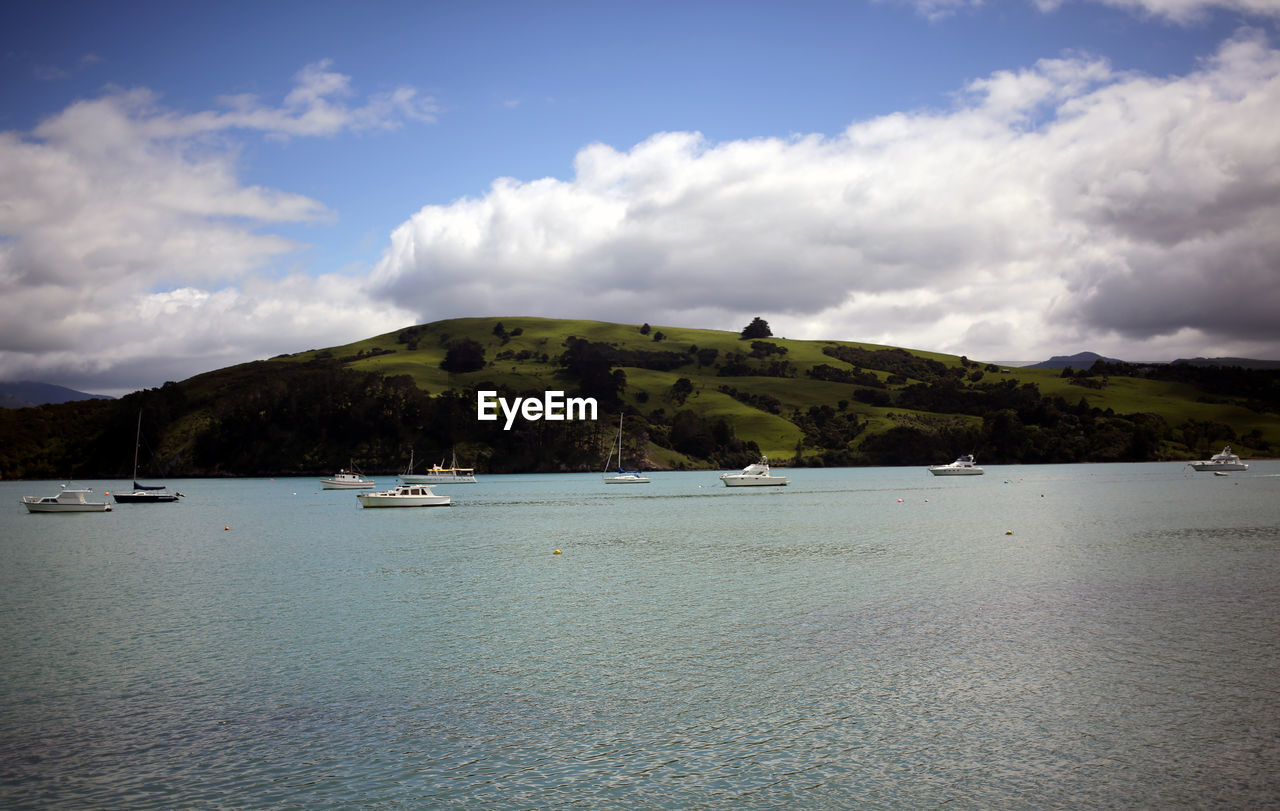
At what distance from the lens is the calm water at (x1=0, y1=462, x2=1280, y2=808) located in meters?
16.3

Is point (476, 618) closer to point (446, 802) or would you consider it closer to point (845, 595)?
point (845, 595)

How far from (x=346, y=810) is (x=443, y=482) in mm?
167433

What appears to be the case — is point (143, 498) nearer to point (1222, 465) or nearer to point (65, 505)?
point (65, 505)

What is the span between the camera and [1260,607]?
31594 millimetres

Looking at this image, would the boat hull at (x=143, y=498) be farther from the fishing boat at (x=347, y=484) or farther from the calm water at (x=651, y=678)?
the calm water at (x=651, y=678)

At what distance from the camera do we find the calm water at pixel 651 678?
16.3 meters

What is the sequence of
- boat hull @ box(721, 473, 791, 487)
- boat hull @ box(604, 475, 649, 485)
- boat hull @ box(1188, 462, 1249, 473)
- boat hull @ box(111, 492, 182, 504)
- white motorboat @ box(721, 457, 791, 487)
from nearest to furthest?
boat hull @ box(111, 492, 182, 504), boat hull @ box(721, 473, 791, 487), white motorboat @ box(721, 457, 791, 487), boat hull @ box(1188, 462, 1249, 473), boat hull @ box(604, 475, 649, 485)

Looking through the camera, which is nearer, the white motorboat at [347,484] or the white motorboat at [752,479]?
the white motorboat at [752,479]

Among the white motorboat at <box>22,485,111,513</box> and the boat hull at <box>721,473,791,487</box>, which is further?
the boat hull at <box>721,473,791,487</box>

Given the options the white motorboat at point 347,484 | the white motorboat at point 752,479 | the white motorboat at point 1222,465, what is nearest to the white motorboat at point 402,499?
the white motorboat at point 347,484

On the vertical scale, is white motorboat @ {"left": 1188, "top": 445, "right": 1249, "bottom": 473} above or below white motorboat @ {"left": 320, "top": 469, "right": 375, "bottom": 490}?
above

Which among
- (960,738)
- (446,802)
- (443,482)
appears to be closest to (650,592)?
(960,738)

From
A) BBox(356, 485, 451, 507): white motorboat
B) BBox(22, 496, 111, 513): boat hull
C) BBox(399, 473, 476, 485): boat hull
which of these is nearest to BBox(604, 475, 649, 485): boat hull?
BBox(399, 473, 476, 485): boat hull

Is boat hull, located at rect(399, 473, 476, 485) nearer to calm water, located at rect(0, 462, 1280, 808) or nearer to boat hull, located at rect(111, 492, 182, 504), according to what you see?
boat hull, located at rect(111, 492, 182, 504)
